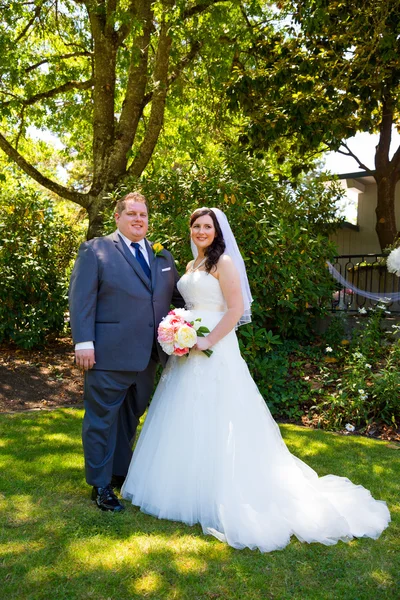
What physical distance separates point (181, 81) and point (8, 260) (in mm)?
4743

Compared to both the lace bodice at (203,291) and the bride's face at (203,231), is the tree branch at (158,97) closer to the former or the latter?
the bride's face at (203,231)

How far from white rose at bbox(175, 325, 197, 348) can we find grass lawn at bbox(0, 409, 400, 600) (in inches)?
48.0

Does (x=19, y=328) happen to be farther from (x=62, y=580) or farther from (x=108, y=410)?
(x=62, y=580)

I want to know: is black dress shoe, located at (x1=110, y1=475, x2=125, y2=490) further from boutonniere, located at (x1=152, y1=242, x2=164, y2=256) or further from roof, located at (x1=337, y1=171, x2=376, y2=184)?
roof, located at (x1=337, y1=171, x2=376, y2=184)

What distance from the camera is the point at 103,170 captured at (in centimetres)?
990

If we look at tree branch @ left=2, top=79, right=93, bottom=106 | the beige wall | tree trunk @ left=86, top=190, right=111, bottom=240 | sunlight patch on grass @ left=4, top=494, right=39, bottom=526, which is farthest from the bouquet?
the beige wall

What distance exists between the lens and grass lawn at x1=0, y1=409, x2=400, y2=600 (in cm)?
297

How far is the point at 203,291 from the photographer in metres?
4.32

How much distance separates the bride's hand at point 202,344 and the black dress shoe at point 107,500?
3.98 feet

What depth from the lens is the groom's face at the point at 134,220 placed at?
13.9 ft

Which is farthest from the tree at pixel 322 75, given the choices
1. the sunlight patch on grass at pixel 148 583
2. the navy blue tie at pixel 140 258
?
the sunlight patch on grass at pixel 148 583

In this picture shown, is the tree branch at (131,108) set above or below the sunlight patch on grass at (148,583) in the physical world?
above

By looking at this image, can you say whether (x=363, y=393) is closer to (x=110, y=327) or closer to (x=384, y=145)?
(x=110, y=327)

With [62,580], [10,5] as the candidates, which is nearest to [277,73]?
[10,5]
